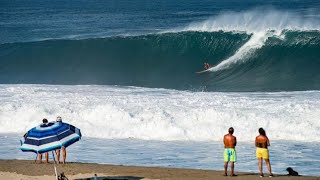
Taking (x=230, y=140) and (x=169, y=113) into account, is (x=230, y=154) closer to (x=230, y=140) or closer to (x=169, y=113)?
(x=230, y=140)

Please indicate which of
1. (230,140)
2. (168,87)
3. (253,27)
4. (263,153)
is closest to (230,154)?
(230,140)

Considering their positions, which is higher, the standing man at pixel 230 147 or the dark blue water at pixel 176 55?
the dark blue water at pixel 176 55

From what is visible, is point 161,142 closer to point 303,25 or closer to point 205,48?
point 205,48

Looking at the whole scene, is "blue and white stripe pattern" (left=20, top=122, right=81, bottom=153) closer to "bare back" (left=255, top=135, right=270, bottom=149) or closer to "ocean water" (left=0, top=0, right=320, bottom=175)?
"ocean water" (left=0, top=0, right=320, bottom=175)

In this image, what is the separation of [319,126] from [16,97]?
36.7 ft

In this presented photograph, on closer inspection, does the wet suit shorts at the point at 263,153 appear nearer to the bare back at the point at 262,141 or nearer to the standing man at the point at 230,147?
the bare back at the point at 262,141

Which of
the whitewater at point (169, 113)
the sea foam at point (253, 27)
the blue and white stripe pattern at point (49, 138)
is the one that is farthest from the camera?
the sea foam at point (253, 27)

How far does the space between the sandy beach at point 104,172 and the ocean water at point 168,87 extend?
1.14m

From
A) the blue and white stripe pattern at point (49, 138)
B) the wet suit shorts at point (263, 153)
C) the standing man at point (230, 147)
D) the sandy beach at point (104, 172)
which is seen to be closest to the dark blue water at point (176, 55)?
the sandy beach at point (104, 172)

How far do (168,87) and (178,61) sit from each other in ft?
20.1

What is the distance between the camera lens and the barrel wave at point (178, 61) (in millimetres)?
30188

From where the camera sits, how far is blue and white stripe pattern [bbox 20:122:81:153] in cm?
1341

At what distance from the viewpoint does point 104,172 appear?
615 inches

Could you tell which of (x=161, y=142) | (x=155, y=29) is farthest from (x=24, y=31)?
(x=161, y=142)
